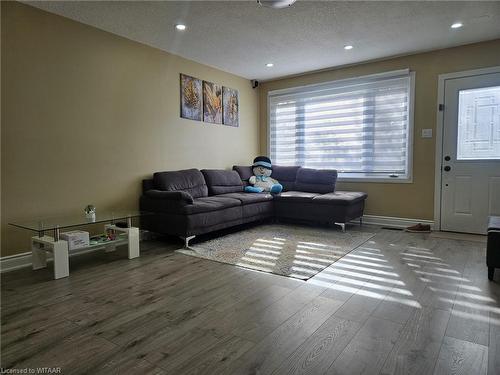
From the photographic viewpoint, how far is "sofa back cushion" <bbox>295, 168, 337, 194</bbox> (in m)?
5.13

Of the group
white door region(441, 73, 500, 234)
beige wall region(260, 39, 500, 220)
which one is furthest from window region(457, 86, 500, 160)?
beige wall region(260, 39, 500, 220)

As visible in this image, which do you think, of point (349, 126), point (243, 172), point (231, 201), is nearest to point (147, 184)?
point (231, 201)

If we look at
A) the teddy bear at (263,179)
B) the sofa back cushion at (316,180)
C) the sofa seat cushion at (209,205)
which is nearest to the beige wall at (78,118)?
the sofa seat cushion at (209,205)

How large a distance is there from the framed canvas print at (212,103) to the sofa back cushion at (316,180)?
5.31 ft

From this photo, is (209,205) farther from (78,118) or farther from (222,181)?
(78,118)

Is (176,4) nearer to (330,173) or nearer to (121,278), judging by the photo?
(121,278)

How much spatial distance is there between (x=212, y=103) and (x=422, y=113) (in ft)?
10.0

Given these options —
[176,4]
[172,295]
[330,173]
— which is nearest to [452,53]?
[330,173]

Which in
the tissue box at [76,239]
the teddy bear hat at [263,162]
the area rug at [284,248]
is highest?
the teddy bear hat at [263,162]

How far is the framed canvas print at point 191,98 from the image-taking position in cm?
470

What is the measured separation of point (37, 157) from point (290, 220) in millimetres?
3540

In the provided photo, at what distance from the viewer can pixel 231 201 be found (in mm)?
4254

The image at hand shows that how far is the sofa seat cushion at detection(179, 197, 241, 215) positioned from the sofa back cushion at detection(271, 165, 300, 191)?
1453mm

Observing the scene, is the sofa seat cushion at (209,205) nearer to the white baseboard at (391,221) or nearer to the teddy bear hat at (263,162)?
the teddy bear hat at (263,162)
